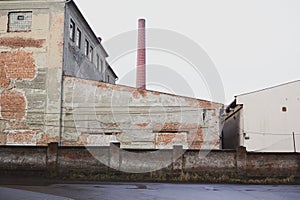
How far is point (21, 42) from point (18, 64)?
1.38m

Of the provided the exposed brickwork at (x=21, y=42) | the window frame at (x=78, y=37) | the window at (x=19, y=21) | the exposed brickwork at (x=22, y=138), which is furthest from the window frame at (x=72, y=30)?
the exposed brickwork at (x=22, y=138)

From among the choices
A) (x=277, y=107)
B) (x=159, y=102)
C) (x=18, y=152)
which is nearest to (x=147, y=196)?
(x=18, y=152)

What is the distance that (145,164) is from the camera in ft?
59.7

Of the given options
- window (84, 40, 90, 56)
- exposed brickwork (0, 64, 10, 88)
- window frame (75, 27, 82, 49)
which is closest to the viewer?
exposed brickwork (0, 64, 10, 88)

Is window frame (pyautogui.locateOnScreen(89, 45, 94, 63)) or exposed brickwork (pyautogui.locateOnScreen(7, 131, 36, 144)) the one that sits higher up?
window frame (pyautogui.locateOnScreen(89, 45, 94, 63))

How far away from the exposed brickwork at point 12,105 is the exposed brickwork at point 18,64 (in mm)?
1129

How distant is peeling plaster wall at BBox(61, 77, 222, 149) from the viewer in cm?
2322

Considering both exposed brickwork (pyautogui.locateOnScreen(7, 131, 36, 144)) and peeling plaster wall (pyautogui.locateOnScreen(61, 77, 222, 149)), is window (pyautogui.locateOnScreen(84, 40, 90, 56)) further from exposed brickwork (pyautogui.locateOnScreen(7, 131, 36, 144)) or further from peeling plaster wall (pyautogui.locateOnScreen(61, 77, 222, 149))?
exposed brickwork (pyautogui.locateOnScreen(7, 131, 36, 144))

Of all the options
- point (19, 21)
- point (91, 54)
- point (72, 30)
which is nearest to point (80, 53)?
point (72, 30)

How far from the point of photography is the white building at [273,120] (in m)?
25.8

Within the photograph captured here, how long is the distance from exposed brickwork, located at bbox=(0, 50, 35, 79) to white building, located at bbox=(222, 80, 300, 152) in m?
14.5

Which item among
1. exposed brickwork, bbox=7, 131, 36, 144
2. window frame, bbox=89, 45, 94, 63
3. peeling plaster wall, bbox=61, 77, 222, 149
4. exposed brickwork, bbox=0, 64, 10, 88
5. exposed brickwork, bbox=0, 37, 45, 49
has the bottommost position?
exposed brickwork, bbox=7, 131, 36, 144

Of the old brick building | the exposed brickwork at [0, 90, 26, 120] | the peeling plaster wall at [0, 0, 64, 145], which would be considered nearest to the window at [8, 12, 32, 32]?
the old brick building

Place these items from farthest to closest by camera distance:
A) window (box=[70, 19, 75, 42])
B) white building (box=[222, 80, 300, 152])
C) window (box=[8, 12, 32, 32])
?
1. white building (box=[222, 80, 300, 152])
2. window (box=[70, 19, 75, 42])
3. window (box=[8, 12, 32, 32])
